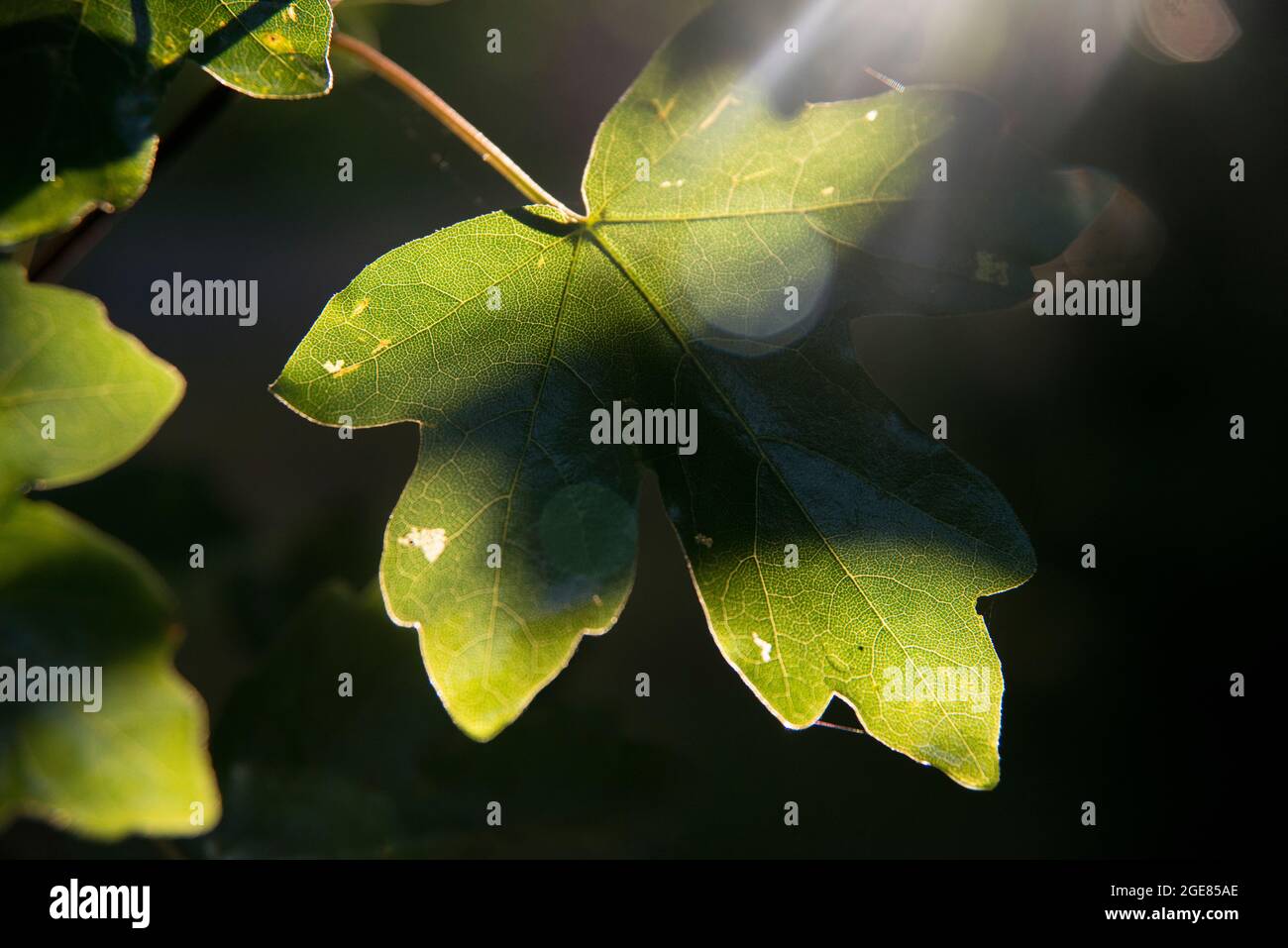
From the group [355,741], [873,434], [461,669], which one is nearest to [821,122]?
[873,434]

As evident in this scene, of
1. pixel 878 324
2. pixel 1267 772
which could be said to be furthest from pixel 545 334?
pixel 1267 772

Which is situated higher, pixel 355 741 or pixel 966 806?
pixel 355 741

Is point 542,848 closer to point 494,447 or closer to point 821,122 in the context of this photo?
point 494,447

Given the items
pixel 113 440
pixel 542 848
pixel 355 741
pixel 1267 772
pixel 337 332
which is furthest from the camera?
pixel 1267 772

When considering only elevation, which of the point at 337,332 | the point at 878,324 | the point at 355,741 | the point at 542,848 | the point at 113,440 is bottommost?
the point at 542,848

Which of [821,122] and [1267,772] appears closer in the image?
[821,122]

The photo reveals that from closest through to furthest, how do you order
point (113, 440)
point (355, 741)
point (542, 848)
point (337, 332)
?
point (113, 440) < point (337, 332) < point (355, 741) < point (542, 848)
